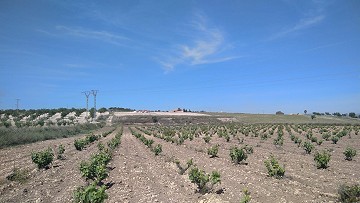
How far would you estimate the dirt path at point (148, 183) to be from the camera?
1241 centimetres

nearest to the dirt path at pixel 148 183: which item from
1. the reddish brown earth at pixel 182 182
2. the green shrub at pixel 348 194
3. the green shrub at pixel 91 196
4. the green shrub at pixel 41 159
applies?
the reddish brown earth at pixel 182 182

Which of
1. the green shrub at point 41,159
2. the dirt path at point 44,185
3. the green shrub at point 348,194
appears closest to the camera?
the green shrub at point 348,194

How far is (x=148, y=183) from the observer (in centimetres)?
1490

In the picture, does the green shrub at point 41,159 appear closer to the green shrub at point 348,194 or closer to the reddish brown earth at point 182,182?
the reddish brown earth at point 182,182

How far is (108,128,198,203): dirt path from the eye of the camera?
1241 centimetres

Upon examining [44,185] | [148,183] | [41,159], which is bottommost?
[44,185]

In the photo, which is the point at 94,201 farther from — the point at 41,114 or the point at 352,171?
the point at 41,114

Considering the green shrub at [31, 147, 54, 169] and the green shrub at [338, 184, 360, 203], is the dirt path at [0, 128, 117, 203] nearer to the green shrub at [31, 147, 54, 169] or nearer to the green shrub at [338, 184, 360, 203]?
the green shrub at [31, 147, 54, 169]

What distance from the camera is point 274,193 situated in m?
12.3

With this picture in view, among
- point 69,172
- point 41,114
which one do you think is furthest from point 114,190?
point 41,114

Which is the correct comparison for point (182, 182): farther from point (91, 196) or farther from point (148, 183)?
point (91, 196)

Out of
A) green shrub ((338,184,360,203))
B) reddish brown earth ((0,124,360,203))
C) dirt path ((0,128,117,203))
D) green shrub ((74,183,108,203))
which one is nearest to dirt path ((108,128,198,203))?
reddish brown earth ((0,124,360,203))

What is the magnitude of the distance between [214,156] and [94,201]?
14.6 metres

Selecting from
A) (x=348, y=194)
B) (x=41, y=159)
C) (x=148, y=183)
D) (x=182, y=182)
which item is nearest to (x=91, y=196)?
(x=148, y=183)
